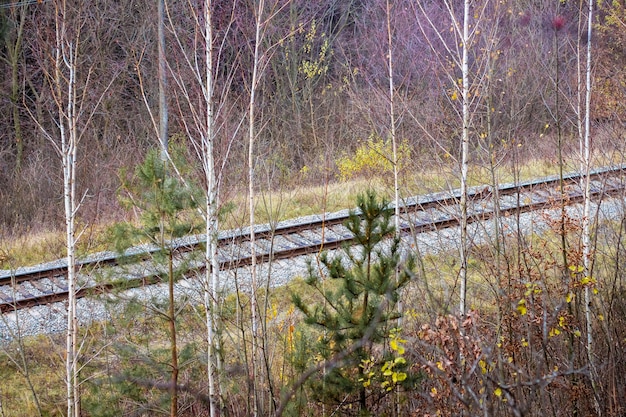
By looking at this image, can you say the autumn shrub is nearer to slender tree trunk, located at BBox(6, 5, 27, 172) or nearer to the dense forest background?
the dense forest background

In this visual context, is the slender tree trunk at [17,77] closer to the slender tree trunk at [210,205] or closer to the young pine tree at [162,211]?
the young pine tree at [162,211]

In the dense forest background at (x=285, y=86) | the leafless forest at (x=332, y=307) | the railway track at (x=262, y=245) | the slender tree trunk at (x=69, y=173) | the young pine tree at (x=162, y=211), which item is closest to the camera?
the leafless forest at (x=332, y=307)

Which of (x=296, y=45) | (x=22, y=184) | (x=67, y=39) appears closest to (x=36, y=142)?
(x=22, y=184)

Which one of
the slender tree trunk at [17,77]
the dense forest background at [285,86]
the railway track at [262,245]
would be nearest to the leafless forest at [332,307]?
the railway track at [262,245]

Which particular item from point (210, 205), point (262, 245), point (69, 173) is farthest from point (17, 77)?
point (210, 205)

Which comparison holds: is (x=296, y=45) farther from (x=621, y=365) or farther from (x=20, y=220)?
(x=621, y=365)

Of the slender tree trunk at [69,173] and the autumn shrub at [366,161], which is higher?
the slender tree trunk at [69,173]

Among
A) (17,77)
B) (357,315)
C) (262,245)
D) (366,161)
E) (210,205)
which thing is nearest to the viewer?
(210,205)

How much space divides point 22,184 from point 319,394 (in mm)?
12835

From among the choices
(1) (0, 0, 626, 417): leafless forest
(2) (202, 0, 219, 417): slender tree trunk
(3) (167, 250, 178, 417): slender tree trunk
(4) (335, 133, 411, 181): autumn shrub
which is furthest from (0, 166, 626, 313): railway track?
(4) (335, 133, 411, 181): autumn shrub

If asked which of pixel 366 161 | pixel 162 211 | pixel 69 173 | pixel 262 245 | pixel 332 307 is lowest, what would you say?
pixel 262 245

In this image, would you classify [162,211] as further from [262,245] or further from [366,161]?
[366,161]

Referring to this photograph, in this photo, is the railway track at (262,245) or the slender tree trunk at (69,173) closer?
the slender tree trunk at (69,173)

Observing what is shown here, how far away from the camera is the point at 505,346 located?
220 inches
